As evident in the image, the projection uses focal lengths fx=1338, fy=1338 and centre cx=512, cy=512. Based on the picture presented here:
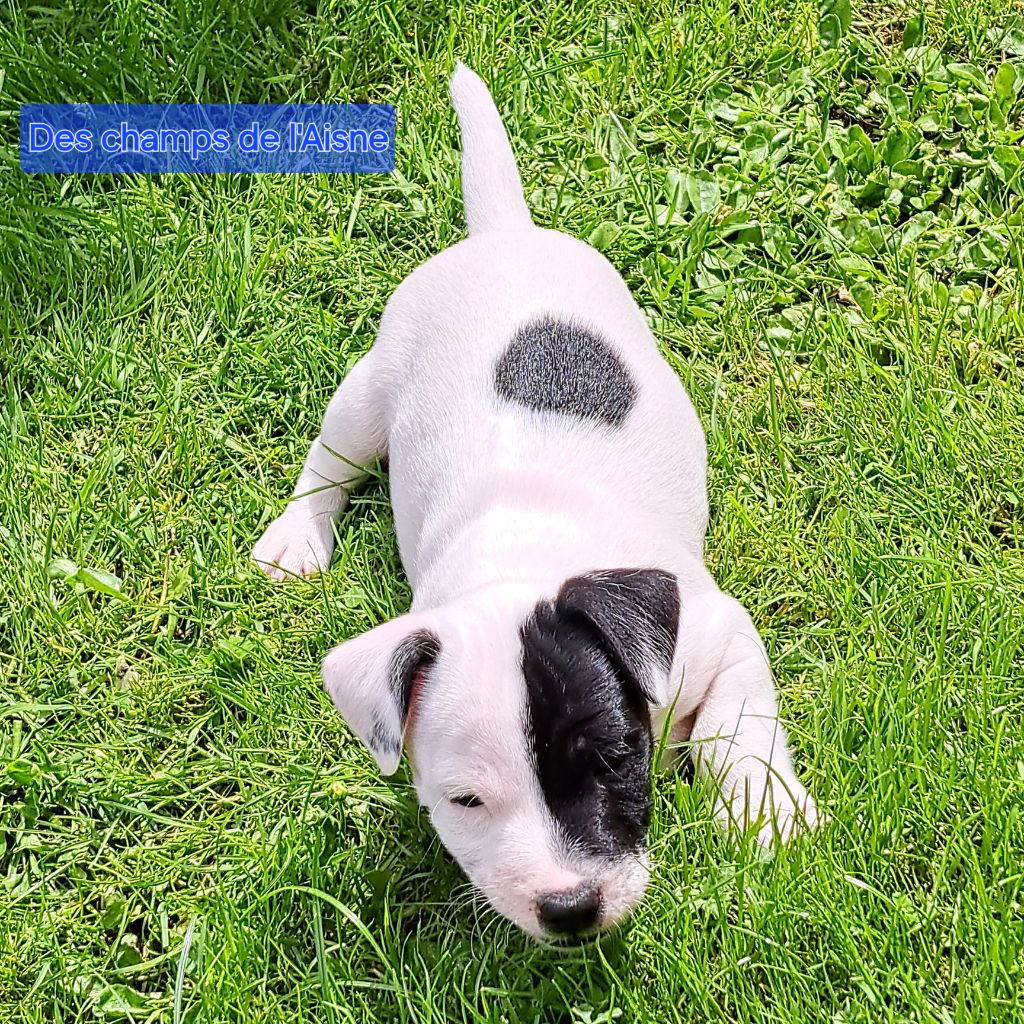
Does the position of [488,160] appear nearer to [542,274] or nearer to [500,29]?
[542,274]

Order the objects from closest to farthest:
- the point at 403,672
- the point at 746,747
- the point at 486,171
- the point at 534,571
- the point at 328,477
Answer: the point at 403,672 → the point at 534,571 → the point at 746,747 → the point at 486,171 → the point at 328,477

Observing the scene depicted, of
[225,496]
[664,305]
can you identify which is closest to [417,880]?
[225,496]

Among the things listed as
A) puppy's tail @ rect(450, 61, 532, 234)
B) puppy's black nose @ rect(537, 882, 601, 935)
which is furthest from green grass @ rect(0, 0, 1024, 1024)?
puppy's tail @ rect(450, 61, 532, 234)

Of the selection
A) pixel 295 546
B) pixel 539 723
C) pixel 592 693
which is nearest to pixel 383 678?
pixel 539 723

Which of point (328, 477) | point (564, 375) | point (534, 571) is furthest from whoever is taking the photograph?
point (328, 477)

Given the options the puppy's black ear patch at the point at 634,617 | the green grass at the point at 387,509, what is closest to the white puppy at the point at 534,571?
the puppy's black ear patch at the point at 634,617

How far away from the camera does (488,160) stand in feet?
14.9

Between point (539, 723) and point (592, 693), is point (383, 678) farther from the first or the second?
point (592, 693)

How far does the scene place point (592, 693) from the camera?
3.11 meters

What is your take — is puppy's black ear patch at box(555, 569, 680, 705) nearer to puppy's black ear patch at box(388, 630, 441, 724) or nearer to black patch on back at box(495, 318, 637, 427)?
puppy's black ear patch at box(388, 630, 441, 724)

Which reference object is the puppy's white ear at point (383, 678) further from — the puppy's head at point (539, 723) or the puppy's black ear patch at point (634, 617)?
the puppy's black ear patch at point (634, 617)

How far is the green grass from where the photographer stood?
140 inches

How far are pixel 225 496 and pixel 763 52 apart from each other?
2866 millimetres

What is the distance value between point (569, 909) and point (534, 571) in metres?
0.88
